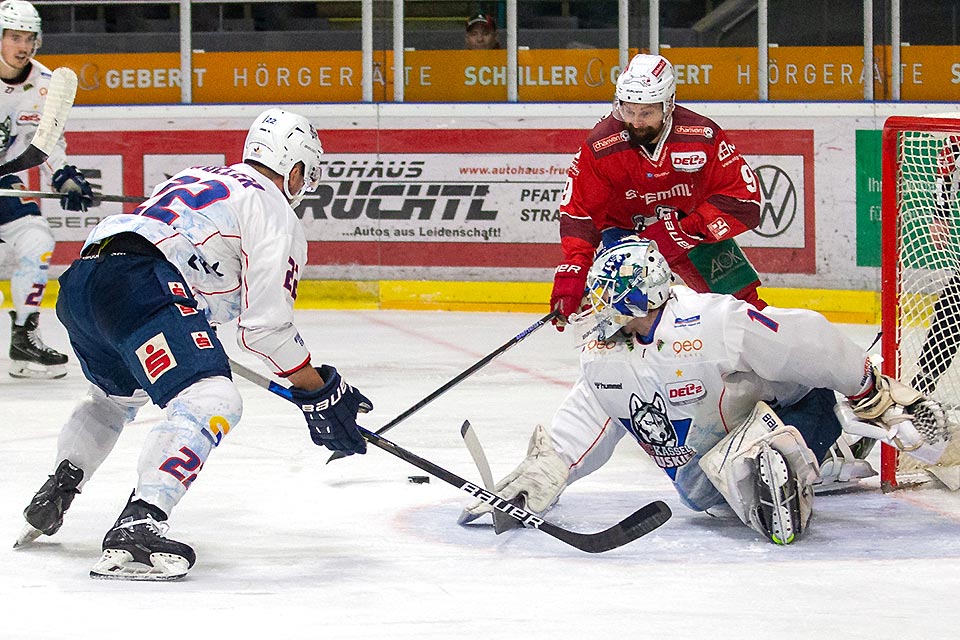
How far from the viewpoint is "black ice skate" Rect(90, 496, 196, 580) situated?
293 cm

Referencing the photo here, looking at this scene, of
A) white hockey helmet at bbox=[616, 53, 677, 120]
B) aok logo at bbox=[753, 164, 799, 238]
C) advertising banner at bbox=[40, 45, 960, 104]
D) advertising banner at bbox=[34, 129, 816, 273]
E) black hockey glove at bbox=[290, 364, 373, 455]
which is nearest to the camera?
black hockey glove at bbox=[290, 364, 373, 455]

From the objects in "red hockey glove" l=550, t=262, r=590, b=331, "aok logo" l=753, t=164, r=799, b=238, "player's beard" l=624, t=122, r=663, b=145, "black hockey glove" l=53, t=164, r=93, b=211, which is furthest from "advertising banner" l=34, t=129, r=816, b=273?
"red hockey glove" l=550, t=262, r=590, b=331

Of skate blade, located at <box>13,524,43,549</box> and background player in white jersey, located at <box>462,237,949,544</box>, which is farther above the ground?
background player in white jersey, located at <box>462,237,949,544</box>

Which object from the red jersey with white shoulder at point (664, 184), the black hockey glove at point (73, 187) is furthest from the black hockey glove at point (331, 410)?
the black hockey glove at point (73, 187)

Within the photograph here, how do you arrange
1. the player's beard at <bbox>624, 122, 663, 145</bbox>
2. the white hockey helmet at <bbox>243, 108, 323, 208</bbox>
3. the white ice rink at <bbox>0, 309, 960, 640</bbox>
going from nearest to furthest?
1. the white ice rink at <bbox>0, 309, 960, 640</bbox>
2. the white hockey helmet at <bbox>243, 108, 323, 208</bbox>
3. the player's beard at <bbox>624, 122, 663, 145</bbox>

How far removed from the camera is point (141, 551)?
2924 mm

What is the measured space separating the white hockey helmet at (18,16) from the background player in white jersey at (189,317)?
297cm

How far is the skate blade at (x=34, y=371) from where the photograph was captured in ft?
19.9

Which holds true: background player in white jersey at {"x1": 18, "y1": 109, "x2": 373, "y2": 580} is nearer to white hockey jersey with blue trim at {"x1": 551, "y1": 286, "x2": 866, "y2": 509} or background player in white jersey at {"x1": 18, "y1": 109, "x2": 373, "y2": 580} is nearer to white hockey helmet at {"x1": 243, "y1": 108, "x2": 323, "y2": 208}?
white hockey helmet at {"x1": 243, "y1": 108, "x2": 323, "y2": 208}

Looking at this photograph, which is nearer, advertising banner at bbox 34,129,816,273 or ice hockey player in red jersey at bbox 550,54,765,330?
ice hockey player in red jersey at bbox 550,54,765,330

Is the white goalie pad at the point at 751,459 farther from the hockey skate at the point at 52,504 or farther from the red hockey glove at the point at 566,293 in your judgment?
the hockey skate at the point at 52,504

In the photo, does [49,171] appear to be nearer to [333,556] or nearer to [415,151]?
[415,151]

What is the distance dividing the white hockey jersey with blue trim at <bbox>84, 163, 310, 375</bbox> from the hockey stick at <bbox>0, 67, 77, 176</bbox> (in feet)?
9.89

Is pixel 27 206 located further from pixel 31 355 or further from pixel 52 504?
pixel 52 504
